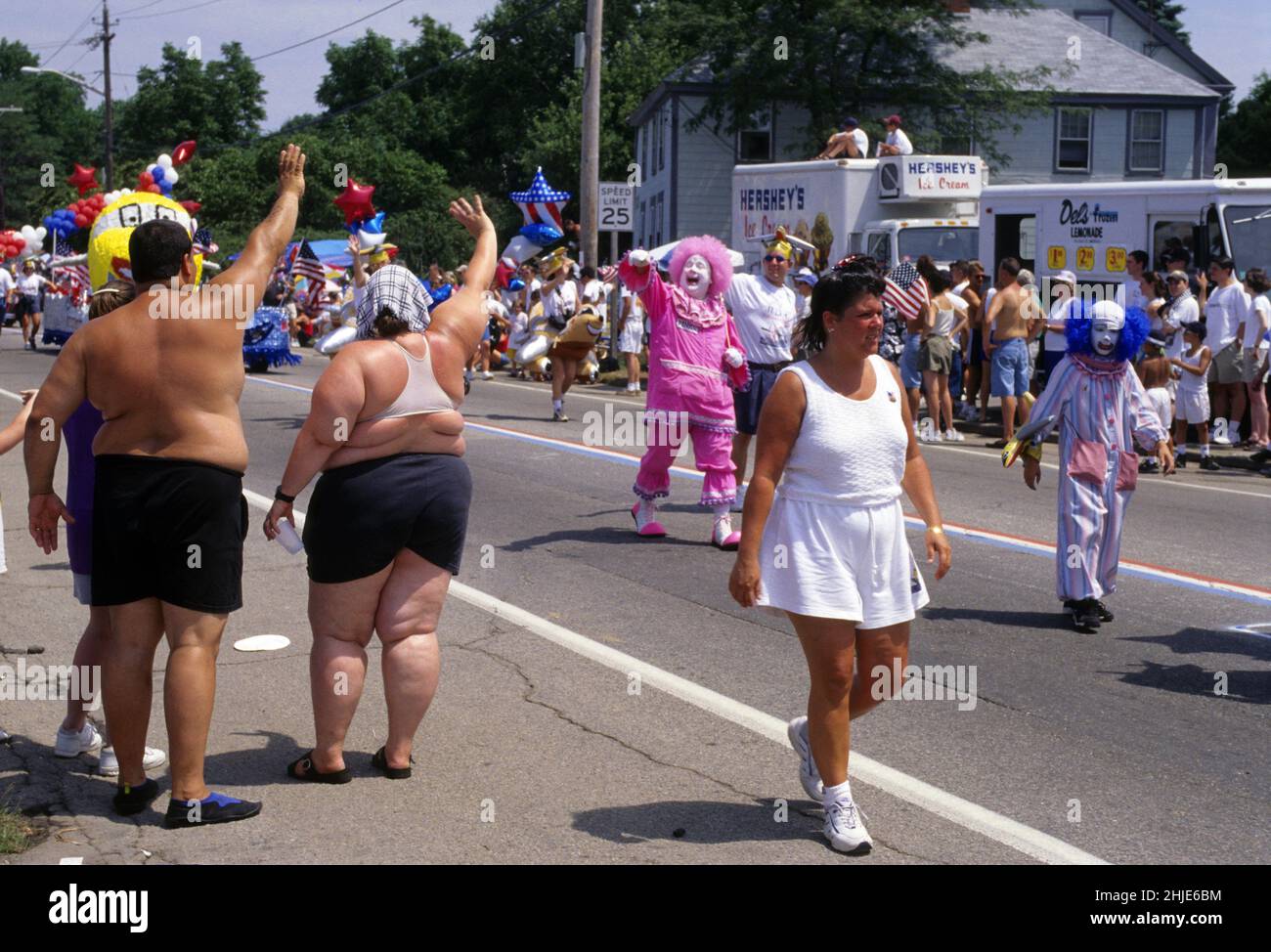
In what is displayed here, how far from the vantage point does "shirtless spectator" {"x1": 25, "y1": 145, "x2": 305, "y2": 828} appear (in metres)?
4.95

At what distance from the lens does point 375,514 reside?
5359 mm

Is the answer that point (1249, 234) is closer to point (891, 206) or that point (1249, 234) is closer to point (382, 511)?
point (891, 206)

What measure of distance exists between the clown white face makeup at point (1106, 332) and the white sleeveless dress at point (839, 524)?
3.46m

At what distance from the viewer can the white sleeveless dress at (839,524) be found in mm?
4852

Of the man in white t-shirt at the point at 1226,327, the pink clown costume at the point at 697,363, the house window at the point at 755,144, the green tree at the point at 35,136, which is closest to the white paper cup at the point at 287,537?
the pink clown costume at the point at 697,363

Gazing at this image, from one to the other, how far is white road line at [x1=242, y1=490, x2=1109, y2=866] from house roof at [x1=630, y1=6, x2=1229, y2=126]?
34.6m

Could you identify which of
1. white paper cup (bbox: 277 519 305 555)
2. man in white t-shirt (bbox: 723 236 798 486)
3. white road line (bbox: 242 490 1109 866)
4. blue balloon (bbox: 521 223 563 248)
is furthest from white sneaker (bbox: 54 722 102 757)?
blue balloon (bbox: 521 223 563 248)

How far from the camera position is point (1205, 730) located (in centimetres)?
632

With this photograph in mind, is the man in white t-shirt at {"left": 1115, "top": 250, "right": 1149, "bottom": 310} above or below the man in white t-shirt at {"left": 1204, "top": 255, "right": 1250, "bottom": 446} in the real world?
above

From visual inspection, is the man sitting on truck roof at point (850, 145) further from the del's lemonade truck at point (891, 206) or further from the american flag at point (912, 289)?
the american flag at point (912, 289)

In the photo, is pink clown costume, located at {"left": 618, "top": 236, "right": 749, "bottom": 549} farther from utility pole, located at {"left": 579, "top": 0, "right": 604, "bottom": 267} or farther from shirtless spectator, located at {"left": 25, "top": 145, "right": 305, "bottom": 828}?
utility pole, located at {"left": 579, "top": 0, "right": 604, "bottom": 267}

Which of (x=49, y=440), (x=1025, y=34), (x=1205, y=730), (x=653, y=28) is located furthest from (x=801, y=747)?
(x=1025, y=34)

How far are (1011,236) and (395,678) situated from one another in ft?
56.0

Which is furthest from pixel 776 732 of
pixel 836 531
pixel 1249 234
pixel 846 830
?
pixel 1249 234
